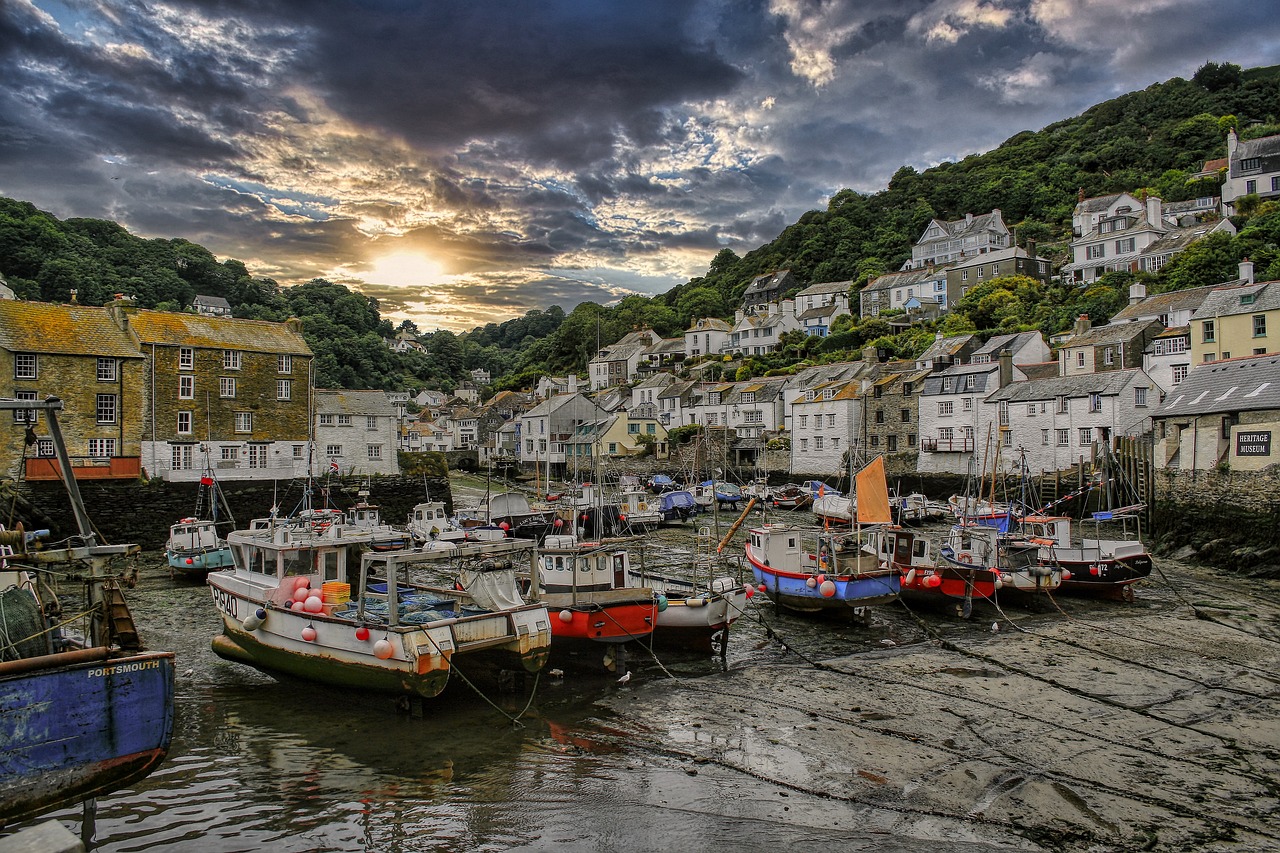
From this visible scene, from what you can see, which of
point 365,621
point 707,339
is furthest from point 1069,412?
point 707,339

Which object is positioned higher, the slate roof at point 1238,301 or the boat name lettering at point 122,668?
the slate roof at point 1238,301

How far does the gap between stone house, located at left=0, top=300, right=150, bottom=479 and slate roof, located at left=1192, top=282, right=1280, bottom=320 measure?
59.2m

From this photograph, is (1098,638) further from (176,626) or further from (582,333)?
(582,333)

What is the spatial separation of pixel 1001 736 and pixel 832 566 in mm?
9839

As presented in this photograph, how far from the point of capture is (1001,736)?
12867 millimetres

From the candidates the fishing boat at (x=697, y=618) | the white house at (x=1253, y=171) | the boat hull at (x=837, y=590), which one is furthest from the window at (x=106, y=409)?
the white house at (x=1253, y=171)

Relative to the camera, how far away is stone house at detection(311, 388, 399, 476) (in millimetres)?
50875

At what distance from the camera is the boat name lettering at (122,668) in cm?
875

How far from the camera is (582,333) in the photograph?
4830 inches

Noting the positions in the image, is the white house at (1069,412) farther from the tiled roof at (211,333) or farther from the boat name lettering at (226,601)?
the tiled roof at (211,333)

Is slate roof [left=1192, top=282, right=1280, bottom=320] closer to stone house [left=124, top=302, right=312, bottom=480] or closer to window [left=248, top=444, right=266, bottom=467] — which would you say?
stone house [left=124, top=302, right=312, bottom=480]

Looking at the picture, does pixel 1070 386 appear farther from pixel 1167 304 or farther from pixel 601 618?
pixel 601 618

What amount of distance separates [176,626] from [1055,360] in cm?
5846

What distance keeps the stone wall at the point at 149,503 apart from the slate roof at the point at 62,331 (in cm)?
801
